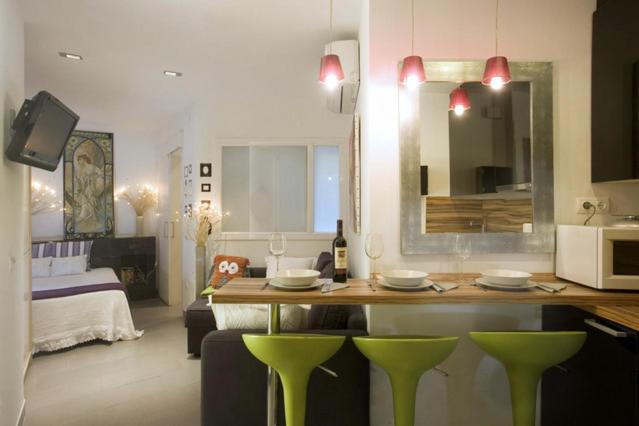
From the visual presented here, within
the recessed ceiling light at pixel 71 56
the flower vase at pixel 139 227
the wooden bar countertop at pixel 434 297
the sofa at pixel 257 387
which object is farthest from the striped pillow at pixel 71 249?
the wooden bar countertop at pixel 434 297

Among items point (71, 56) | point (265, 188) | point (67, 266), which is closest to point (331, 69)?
point (71, 56)

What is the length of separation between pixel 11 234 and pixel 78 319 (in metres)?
1.87

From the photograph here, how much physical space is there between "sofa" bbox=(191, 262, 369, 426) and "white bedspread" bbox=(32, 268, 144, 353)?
2485 millimetres

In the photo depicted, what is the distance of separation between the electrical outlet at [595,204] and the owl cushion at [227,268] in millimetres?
3188

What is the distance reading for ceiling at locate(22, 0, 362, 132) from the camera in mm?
2508

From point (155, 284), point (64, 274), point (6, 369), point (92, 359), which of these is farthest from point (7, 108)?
point (155, 284)

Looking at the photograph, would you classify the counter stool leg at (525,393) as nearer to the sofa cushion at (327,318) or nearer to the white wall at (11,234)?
the sofa cushion at (327,318)

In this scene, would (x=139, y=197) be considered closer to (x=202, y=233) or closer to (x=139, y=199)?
(x=139, y=199)

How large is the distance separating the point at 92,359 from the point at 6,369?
4.87 feet

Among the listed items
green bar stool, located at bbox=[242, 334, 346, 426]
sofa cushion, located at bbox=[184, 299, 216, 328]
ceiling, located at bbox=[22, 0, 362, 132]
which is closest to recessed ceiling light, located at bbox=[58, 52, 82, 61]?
ceiling, located at bbox=[22, 0, 362, 132]

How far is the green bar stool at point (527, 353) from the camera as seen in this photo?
1436mm

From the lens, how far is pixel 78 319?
369 cm

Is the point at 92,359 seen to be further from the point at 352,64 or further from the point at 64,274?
the point at 352,64

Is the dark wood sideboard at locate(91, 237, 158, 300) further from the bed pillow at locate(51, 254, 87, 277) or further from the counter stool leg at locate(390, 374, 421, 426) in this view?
the counter stool leg at locate(390, 374, 421, 426)
